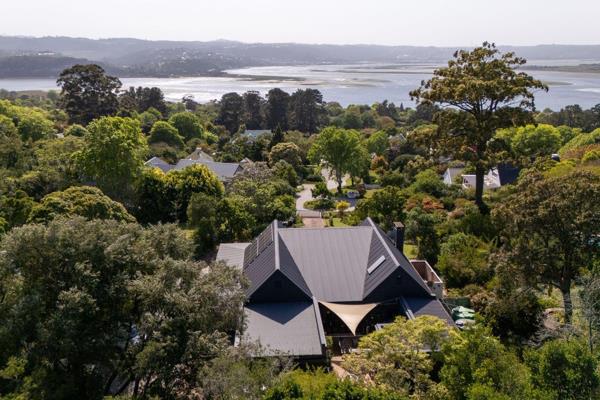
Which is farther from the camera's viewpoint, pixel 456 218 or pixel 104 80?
pixel 104 80

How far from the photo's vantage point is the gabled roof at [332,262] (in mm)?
21406

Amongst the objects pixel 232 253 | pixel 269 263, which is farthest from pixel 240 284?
pixel 232 253

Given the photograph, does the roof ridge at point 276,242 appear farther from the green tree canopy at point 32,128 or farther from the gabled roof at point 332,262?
the green tree canopy at point 32,128

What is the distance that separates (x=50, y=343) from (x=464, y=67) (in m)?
24.7

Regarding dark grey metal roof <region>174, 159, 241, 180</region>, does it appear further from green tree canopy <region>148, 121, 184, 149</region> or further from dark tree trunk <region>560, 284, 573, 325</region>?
dark tree trunk <region>560, 284, 573, 325</region>

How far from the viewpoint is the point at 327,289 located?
21.8 meters

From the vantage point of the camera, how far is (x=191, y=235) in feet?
105

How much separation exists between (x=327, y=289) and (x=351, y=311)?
169cm

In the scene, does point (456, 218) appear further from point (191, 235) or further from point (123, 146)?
point (123, 146)

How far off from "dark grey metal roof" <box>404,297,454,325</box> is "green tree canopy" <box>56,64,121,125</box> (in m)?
60.0

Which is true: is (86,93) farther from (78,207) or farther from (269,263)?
(269,263)

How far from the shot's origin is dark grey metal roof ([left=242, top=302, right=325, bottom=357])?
17969 mm

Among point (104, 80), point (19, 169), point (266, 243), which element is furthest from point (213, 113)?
point (266, 243)

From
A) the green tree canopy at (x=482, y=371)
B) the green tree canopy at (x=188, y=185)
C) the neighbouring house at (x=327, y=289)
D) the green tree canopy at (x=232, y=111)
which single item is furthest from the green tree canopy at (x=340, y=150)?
the green tree canopy at (x=232, y=111)
